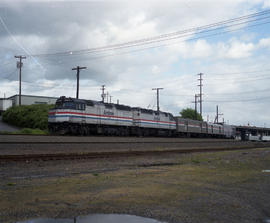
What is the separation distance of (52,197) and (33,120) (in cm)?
4277

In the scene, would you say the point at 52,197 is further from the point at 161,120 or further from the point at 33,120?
the point at 33,120

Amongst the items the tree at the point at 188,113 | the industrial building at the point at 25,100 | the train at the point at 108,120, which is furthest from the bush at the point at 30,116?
the tree at the point at 188,113

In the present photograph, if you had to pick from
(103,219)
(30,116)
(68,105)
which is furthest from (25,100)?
(103,219)

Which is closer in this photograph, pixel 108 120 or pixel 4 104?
pixel 108 120

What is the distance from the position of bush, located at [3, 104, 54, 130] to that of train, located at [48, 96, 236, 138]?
14.1 m

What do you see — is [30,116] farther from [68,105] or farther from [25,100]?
[25,100]

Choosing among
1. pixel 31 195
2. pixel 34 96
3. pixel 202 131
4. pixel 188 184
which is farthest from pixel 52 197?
pixel 34 96

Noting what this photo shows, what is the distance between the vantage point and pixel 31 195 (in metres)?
6.39

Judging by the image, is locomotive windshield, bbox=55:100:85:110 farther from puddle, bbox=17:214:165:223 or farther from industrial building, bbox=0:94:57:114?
industrial building, bbox=0:94:57:114

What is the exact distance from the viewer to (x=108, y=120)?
33906 mm

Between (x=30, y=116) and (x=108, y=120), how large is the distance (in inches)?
764

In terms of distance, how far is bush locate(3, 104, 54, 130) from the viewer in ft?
146

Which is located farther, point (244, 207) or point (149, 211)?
point (244, 207)

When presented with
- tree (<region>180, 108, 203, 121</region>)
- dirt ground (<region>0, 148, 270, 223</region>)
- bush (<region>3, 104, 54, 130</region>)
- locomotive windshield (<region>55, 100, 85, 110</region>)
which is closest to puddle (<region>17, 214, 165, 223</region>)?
dirt ground (<region>0, 148, 270, 223</region>)
